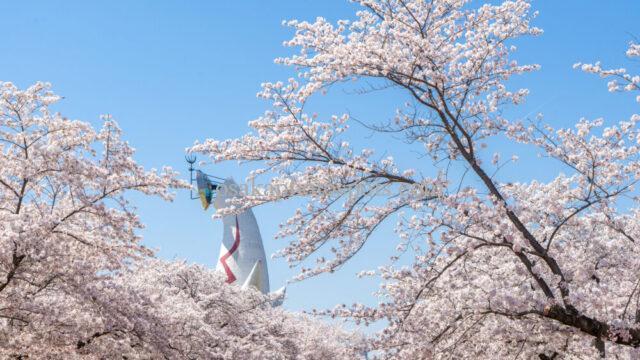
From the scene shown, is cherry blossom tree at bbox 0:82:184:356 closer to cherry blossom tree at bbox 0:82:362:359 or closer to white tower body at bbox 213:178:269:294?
cherry blossom tree at bbox 0:82:362:359

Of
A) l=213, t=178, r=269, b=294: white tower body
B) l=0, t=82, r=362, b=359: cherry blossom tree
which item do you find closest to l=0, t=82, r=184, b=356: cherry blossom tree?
l=0, t=82, r=362, b=359: cherry blossom tree

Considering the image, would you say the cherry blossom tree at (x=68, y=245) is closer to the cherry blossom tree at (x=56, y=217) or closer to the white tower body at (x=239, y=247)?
the cherry blossom tree at (x=56, y=217)

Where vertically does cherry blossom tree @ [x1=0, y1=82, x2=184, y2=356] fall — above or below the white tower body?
below

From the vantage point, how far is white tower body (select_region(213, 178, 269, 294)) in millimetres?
45125

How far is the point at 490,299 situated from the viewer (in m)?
9.08

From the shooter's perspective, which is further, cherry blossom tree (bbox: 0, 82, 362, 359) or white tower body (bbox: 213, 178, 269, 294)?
white tower body (bbox: 213, 178, 269, 294)

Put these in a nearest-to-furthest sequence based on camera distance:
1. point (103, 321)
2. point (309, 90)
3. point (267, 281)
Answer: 1. point (309, 90)
2. point (103, 321)
3. point (267, 281)

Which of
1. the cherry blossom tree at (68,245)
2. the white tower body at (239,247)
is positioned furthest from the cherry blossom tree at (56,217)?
the white tower body at (239,247)

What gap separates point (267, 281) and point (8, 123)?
34.0 meters

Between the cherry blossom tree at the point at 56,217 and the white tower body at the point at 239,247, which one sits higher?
the white tower body at the point at 239,247

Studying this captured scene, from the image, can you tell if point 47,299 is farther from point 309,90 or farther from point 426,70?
point 426,70

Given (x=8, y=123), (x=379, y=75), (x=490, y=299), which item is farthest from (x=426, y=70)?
(x=8, y=123)

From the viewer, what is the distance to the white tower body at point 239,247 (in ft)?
148

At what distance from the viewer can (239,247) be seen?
1805 inches
